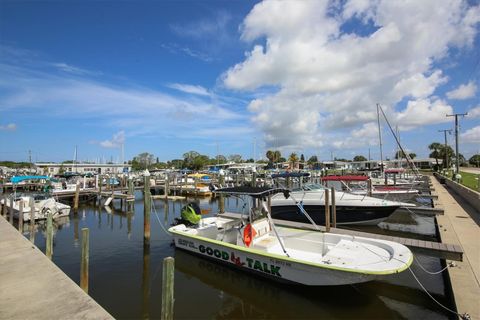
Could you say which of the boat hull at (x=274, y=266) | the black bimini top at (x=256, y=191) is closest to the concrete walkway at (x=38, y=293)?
the boat hull at (x=274, y=266)

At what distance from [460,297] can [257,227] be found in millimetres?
5370

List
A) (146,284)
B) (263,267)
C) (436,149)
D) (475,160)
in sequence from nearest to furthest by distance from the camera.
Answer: (263,267)
(146,284)
(436,149)
(475,160)

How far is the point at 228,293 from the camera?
336 inches

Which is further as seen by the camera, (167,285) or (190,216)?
(190,216)

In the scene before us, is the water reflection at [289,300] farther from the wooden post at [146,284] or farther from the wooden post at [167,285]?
the wooden post at [167,285]

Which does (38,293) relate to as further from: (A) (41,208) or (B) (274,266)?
(A) (41,208)

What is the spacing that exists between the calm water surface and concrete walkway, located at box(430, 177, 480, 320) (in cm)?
91

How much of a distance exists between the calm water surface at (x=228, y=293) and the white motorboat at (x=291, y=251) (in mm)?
479

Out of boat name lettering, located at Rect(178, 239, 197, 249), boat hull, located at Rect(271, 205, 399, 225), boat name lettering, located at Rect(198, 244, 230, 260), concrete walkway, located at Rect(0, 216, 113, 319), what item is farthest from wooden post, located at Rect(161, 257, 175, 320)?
boat hull, located at Rect(271, 205, 399, 225)

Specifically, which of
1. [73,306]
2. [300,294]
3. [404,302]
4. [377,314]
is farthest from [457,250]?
[73,306]

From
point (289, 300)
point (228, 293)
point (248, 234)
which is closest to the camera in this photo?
point (289, 300)

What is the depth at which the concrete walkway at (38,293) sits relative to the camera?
5.13 meters

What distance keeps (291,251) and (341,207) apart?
261 inches

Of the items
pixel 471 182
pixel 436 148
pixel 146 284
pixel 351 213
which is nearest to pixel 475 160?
pixel 436 148
